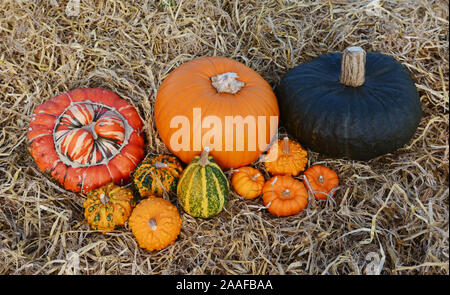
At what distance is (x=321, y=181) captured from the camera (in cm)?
332

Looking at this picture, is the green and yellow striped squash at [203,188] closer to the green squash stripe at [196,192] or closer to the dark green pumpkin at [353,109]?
the green squash stripe at [196,192]

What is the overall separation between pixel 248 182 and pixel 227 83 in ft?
2.90

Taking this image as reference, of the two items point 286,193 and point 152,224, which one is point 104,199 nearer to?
point 152,224

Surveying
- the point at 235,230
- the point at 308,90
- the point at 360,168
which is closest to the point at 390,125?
the point at 360,168

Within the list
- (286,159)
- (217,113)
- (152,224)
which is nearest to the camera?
(152,224)

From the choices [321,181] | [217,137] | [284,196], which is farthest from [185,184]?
[321,181]

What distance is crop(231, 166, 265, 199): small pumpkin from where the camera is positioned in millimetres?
3324

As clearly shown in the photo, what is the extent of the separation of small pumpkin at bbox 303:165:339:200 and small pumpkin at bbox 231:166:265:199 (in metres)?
0.41

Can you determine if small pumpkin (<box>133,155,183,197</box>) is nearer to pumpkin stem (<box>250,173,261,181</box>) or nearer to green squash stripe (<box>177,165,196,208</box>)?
green squash stripe (<box>177,165,196,208</box>)

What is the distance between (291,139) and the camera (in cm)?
369
